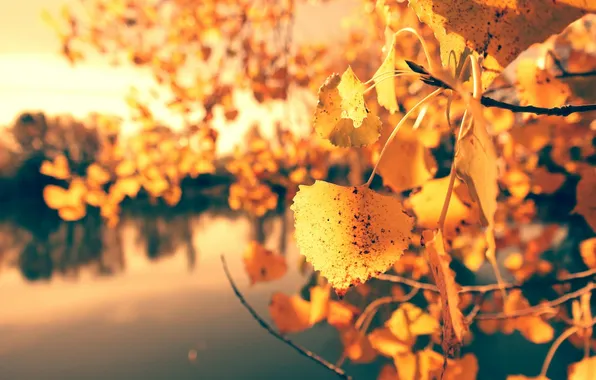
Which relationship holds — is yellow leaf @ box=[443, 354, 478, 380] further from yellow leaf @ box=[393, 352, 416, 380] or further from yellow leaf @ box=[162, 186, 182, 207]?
yellow leaf @ box=[162, 186, 182, 207]

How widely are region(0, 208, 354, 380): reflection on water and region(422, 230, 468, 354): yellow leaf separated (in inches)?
183

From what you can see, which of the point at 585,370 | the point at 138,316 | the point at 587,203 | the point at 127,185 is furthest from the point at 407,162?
the point at 138,316

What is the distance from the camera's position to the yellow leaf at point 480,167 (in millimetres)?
193

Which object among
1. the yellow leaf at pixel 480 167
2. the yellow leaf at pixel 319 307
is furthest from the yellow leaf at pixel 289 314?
the yellow leaf at pixel 480 167

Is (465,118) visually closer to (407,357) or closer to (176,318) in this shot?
(407,357)

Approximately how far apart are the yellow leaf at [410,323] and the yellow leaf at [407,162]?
1.00ft

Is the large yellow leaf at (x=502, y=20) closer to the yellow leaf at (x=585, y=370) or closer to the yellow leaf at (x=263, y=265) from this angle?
the yellow leaf at (x=585, y=370)

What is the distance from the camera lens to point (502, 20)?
22 cm

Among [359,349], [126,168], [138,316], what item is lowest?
[138,316]

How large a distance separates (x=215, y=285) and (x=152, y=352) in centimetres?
231

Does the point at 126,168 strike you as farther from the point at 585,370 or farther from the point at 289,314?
the point at 585,370

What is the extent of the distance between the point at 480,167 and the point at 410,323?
49cm

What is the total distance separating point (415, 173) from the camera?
43cm

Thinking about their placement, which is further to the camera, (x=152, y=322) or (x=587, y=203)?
(x=152, y=322)
